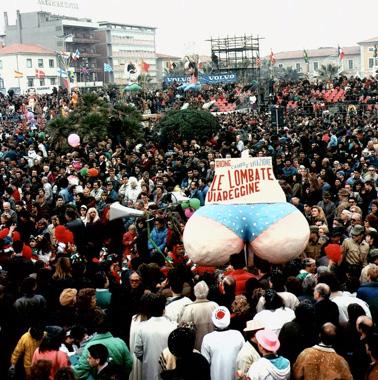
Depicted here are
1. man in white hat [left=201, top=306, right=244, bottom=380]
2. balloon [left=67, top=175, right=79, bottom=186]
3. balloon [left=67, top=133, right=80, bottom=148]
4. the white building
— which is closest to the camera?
man in white hat [left=201, top=306, right=244, bottom=380]

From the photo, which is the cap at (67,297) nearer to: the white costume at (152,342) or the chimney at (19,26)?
the white costume at (152,342)

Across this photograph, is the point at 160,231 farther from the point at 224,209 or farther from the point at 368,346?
the point at 368,346

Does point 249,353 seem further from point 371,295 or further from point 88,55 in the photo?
point 88,55

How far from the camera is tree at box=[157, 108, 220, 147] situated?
68.6 feet

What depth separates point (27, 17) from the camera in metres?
102

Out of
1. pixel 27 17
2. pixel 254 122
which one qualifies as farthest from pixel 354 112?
pixel 27 17

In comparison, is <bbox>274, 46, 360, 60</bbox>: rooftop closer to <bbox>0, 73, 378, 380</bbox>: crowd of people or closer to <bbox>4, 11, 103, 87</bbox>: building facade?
<bbox>4, 11, 103, 87</bbox>: building facade

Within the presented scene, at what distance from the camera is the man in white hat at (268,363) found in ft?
16.2

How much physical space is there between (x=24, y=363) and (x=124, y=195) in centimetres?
853

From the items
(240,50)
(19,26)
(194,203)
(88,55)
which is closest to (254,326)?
(194,203)

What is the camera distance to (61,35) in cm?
9875

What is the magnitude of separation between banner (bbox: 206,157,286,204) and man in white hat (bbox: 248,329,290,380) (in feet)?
13.9

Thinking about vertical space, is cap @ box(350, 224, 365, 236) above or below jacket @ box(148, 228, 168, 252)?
above

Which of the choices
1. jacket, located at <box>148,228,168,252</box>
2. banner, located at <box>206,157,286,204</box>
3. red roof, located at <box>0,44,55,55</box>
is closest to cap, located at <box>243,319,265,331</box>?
banner, located at <box>206,157,286,204</box>
